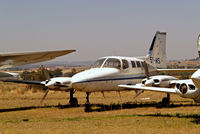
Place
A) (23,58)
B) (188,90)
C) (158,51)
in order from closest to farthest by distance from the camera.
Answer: (188,90) → (23,58) → (158,51)

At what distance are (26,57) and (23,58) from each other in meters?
0.26

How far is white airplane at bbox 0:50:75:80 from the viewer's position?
58.8 ft

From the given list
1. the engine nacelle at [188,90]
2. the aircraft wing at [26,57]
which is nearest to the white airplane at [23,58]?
the aircraft wing at [26,57]

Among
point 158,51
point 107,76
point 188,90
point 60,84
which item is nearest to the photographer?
point 188,90

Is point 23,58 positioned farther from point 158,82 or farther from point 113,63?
point 158,82

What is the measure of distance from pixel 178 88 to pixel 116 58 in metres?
6.86

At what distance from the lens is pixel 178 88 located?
1370cm

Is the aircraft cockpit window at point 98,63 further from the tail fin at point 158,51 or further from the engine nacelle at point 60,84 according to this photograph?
the tail fin at point 158,51

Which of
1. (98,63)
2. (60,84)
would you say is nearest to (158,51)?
(98,63)

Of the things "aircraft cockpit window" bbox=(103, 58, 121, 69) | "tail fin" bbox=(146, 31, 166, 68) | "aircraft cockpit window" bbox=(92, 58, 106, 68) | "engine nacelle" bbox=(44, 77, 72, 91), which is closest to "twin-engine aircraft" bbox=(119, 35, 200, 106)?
"aircraft cockpit window" bbox=(103, 58, 121, 69)

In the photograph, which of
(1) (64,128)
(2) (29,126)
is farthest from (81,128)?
(2) (29,126)

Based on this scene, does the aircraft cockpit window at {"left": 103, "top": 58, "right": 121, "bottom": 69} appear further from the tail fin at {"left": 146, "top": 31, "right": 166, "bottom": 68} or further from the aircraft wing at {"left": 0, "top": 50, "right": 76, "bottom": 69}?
the tail fin at {"left": 146, "top": 31, "right": 166, "bottom": 68}

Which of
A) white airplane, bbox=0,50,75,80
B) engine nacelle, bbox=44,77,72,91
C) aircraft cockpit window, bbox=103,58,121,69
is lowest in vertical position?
engine nacelle, bbox=44,77,72,91

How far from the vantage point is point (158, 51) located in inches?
961
